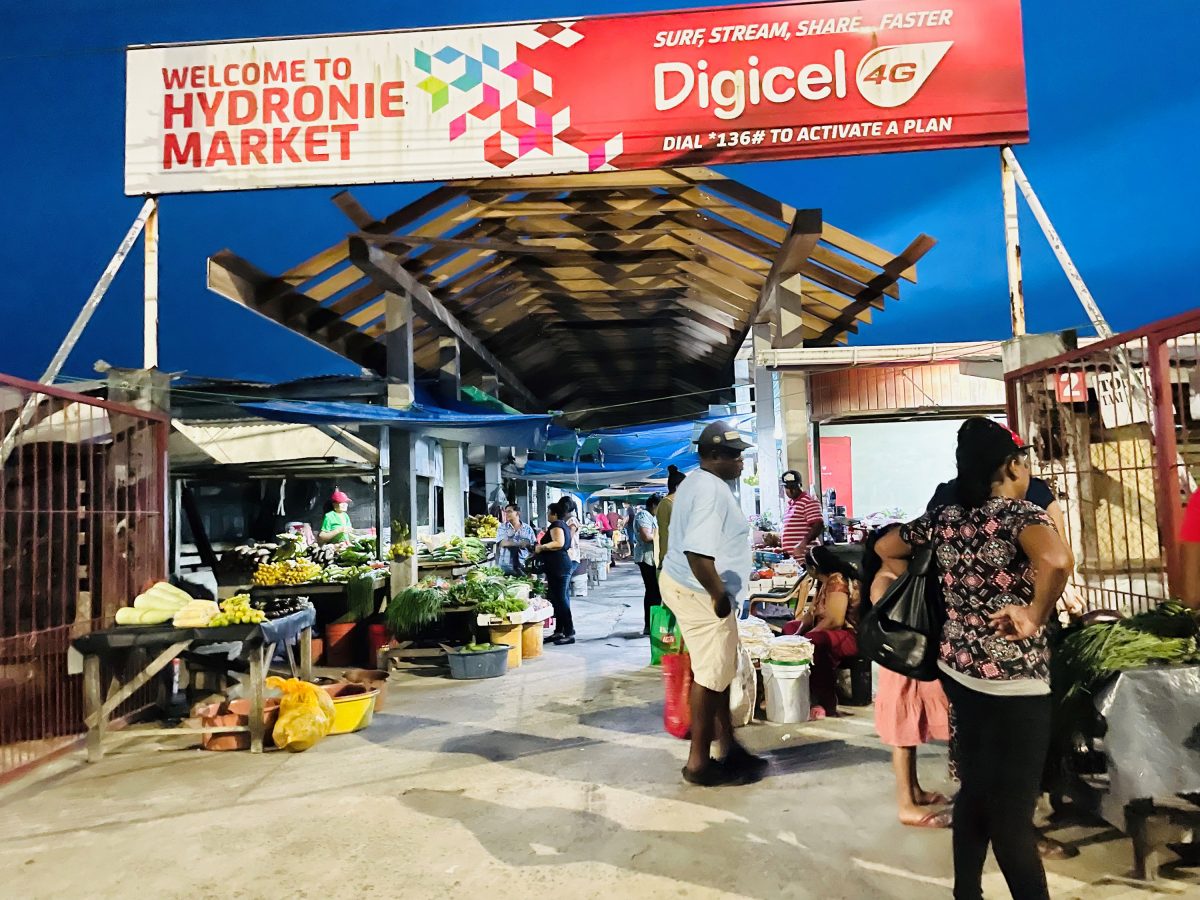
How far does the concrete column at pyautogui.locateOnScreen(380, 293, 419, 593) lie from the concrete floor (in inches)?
174

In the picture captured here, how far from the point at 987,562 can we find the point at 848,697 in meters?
4.57

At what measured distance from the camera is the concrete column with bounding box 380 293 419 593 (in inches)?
432

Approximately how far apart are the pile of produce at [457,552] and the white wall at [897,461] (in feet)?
35.6

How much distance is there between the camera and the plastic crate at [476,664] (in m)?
8.99

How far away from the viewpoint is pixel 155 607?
681cm

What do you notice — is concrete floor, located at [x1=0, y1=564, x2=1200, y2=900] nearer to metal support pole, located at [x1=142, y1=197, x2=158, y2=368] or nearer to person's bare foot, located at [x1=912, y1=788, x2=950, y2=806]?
person's bare foot, located at [x1=912, y1=788, x2=950, y2=806]

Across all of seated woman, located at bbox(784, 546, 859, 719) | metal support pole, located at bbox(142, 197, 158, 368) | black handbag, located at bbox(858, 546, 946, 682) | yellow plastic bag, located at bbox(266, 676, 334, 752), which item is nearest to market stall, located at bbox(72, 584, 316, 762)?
yellow plastic bag, located at bbox(266, 676, 334, 752)

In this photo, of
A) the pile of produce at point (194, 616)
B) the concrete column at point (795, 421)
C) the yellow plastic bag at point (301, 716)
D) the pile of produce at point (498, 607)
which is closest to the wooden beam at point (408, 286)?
the pile of produce at point (498, 607)

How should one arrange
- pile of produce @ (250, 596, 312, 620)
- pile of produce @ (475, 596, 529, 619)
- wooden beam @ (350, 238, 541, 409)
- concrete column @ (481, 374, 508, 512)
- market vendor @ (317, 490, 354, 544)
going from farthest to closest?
1. concrete column @ (481, 374, 508, 512)
2. market vendor @ (317, 490, 354, 544)
3. pile of produce @ (475, 596, 529, 619)
4. wooden beam @ (350, 238, 541, 409)
5. pile of produce @ (250, 596, 312, 620)

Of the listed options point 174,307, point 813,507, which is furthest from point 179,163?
point 174,307

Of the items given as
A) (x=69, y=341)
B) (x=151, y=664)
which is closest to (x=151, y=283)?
(x=69, y=341)

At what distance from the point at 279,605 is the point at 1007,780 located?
28.2ft

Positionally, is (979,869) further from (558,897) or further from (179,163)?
(179,163)

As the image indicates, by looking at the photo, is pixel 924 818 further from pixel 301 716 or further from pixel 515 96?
pixel 515 96
